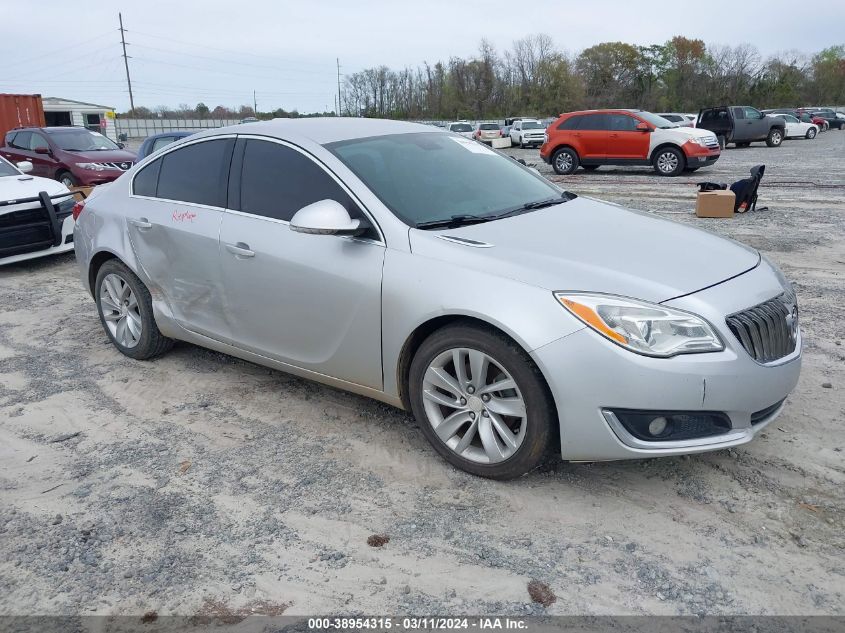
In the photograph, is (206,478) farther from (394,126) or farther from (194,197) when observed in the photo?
(394,126)

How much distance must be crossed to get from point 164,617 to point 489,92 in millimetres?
88370

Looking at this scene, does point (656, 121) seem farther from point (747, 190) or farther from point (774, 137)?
point (774, 137)

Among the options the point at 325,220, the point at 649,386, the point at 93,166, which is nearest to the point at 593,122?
the point at 93,166

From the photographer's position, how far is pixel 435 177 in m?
3.91

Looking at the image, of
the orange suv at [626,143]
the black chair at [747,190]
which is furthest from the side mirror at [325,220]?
the orange suv at [626,143]

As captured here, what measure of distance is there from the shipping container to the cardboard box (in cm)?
2187

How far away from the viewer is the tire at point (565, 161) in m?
19.1

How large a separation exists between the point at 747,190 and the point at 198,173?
9395mm

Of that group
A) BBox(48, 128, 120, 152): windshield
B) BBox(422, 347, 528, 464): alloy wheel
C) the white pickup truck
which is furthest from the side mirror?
the white pickup truck

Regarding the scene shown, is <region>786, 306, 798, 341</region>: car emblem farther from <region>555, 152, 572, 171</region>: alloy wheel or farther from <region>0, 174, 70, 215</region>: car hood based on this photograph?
<region>555, 152, 572, 171</region>: alloy wheel

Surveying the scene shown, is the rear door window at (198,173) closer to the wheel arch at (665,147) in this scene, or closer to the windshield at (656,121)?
the wheel arch at (665,147)

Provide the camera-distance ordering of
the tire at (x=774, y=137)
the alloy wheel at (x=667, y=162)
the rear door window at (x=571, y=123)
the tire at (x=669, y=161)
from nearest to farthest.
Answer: the tire at (x=669, y=161)
the alloy wheel at (x=667, y=162)
the rear door window at (x=571, y=123)
the tire at (x=774, y=137)

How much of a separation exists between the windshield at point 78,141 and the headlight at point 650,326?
14.4 meters

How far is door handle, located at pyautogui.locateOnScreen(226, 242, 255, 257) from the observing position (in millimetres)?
3920
